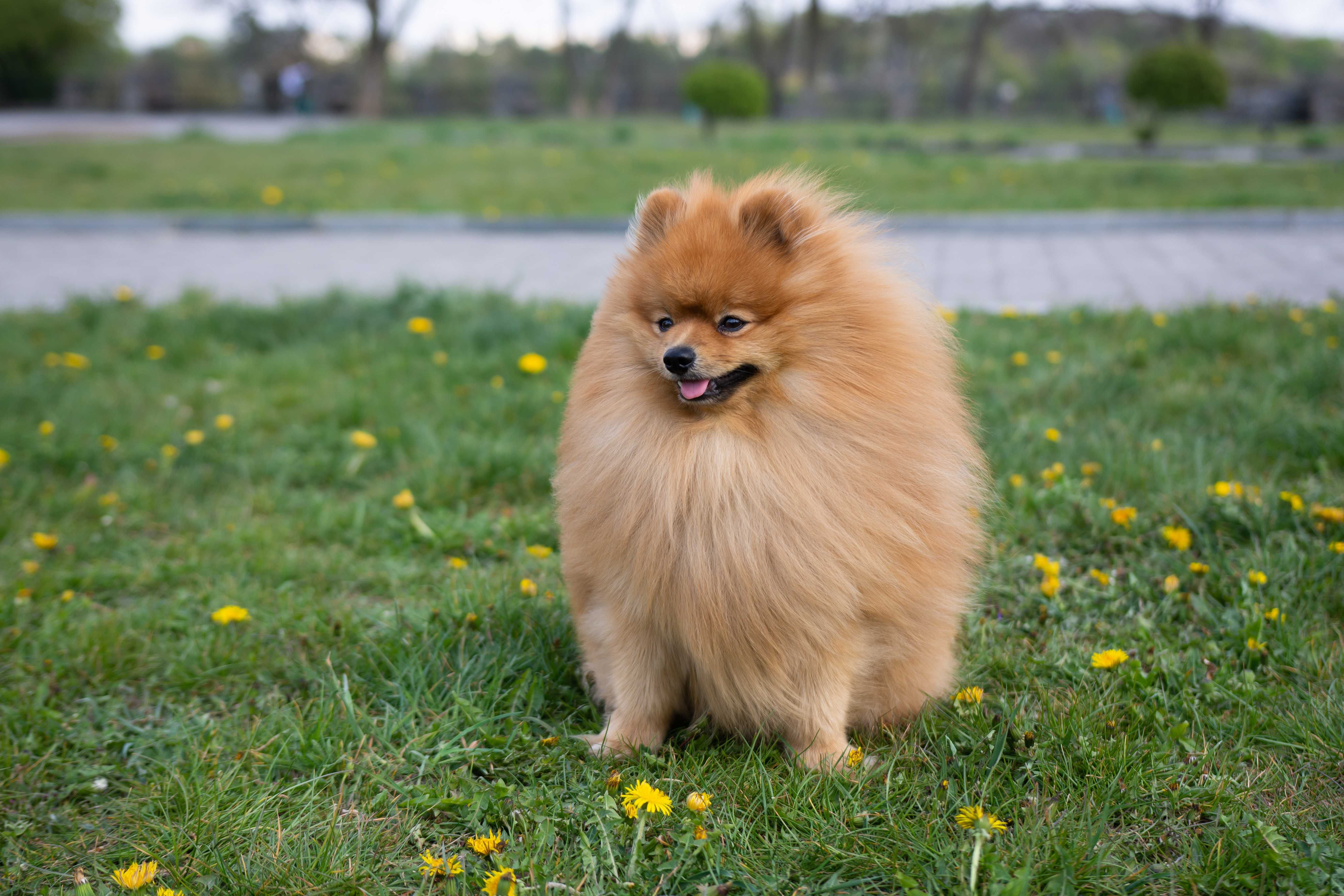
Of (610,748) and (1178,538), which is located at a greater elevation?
(1178,538)

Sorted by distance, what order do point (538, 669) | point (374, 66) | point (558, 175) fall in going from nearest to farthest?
1. point (538, 669)
2. point (558, 175)
3. point (374, 66)

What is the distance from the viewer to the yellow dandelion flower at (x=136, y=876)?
191 centimetres

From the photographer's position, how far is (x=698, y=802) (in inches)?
80.0

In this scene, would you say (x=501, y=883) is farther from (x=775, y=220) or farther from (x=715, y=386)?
(x=775, y=220)

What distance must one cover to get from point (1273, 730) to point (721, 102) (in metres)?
18.5

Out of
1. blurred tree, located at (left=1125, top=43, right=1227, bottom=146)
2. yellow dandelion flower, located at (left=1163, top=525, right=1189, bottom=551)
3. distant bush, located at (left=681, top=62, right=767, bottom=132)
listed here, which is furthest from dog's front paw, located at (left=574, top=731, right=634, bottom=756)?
blurred tree, located at (left=1125, top=43, right=1227, bottom=146)

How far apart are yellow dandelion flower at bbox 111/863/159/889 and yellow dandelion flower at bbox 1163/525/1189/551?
2933 millimetres

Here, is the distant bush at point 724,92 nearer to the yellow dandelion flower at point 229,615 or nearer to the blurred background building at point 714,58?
the blurred background building at point 714,58

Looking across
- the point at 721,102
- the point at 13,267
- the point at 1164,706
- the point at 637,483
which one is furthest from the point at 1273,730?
the point at 721,102

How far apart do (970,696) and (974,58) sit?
37.2 meters

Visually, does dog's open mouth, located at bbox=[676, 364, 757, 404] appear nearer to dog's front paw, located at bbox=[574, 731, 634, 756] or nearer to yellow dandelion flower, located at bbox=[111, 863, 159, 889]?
dog's front paw, located at bbox=[574, 731, 634, 756]

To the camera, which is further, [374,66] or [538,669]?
[374,66]

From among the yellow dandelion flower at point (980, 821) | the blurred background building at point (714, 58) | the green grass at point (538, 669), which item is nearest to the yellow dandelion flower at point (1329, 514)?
the green grass at point (538, 669)

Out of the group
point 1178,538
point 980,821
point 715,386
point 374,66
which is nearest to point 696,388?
point 715,386
